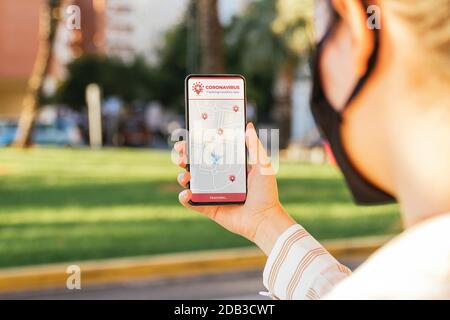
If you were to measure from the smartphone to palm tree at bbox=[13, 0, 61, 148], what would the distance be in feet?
31.4

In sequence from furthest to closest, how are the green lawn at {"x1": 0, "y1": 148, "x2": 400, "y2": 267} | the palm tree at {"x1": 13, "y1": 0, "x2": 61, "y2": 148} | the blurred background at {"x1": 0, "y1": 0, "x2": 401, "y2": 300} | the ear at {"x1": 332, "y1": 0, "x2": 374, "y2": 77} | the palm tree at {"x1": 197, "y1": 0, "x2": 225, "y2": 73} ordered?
the palm tree at {"x1": 13, "y1": 0, "x2": 61, "y2": 148}, the palm tree at {"x1": 197, "y1": 0, "x2": 225, "y2": 73}, the blurred background at {"x1": 0, "y1": 0, "x2": 401, "y2": 300}, the green lawn at {"x1": 0, "y1": 148, "x2": 400, "y2": 267}, the ear at {"x1": 332, "y1": 0, "x2": 374, "y2": 77}

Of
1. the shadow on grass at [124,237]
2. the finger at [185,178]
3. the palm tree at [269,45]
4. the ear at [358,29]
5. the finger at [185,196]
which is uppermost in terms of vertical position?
the ear at [358,29]

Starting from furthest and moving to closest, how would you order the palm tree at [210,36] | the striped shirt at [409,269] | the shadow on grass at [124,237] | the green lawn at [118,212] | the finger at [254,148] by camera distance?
the palm tree at [210,36]
the green lawn at [118,212]
the shadow on grass at [124,237]
the finger at [254,148]
the striped shirt at [409,269]

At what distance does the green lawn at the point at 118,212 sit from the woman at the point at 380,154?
407cm

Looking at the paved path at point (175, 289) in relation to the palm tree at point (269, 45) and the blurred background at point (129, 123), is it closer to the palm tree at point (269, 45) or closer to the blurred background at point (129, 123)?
the blurred background at point (129, 123)

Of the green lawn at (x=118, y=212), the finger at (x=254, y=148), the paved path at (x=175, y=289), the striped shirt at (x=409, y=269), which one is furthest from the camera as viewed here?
the green lawn at (x=118, y=212)

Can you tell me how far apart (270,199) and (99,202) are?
A: 7.98 metres

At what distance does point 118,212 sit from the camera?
853cm

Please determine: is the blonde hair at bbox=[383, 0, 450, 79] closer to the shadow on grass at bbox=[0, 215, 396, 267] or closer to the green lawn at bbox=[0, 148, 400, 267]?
the green lawn at bbox=[0, 148, 400, 267]

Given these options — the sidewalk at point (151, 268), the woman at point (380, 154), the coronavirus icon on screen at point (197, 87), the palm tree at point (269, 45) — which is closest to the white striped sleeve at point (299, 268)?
the woman at point (380, 154)

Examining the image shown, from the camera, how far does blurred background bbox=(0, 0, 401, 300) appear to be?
7473 mm

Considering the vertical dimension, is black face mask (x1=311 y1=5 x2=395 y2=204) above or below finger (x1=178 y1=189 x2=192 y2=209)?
above

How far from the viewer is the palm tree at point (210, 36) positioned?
8.12 metres
